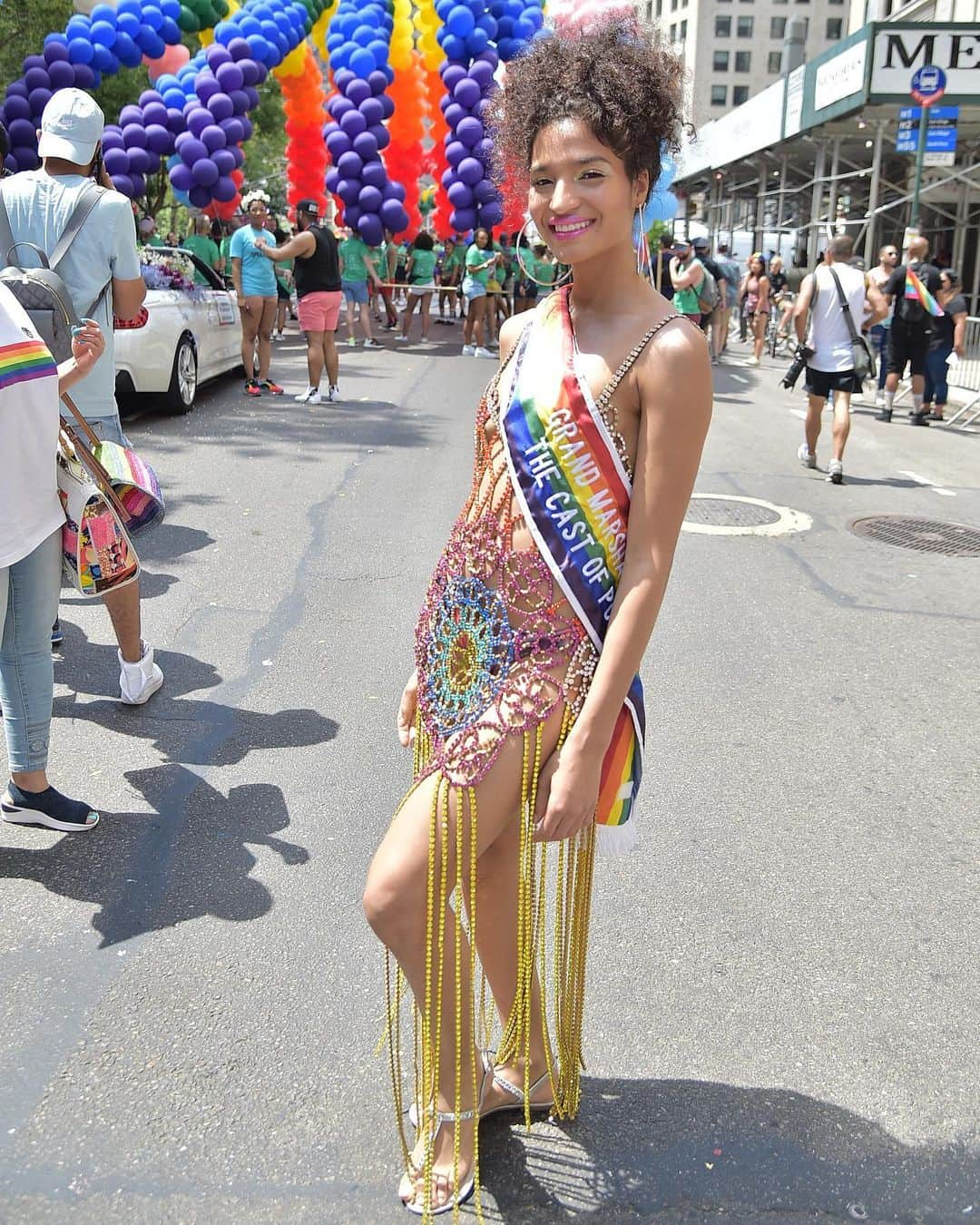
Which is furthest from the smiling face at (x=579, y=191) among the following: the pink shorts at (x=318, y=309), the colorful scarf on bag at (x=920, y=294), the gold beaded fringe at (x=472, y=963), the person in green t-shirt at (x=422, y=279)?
the person in green t-shirt at (x=422, y=279)

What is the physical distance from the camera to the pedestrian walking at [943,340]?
12484 millimetres

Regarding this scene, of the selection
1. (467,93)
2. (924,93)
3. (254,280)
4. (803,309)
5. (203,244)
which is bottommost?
(803,309)

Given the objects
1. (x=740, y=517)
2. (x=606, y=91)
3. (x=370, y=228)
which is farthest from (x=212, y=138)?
(x=606, y=91)

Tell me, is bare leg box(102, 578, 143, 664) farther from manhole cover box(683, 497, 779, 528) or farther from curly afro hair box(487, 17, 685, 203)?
manhole cover box(683, 497, 779, 528)

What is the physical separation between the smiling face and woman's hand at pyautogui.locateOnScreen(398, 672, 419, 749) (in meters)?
0.86

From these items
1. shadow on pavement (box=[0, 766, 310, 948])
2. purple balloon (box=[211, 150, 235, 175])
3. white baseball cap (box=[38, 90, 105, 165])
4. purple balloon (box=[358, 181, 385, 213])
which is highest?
purple balloon (box=[211, 150, 235, 175])

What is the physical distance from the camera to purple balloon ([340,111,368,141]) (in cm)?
1798

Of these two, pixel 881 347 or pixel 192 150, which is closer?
pixel 881 347

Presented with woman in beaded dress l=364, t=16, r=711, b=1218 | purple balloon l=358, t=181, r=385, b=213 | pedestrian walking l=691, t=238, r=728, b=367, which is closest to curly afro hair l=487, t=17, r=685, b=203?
woman in beaded dress l=364, t=16, r=711, b=1218

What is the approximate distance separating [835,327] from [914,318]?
160 inches

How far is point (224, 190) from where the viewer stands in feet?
60.7

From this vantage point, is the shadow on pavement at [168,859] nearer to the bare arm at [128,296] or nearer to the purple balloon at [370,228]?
the bare arm at [128,296]

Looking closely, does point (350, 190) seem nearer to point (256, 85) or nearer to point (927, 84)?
point (256, 85)

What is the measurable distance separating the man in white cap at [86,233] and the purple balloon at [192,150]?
596 inches
